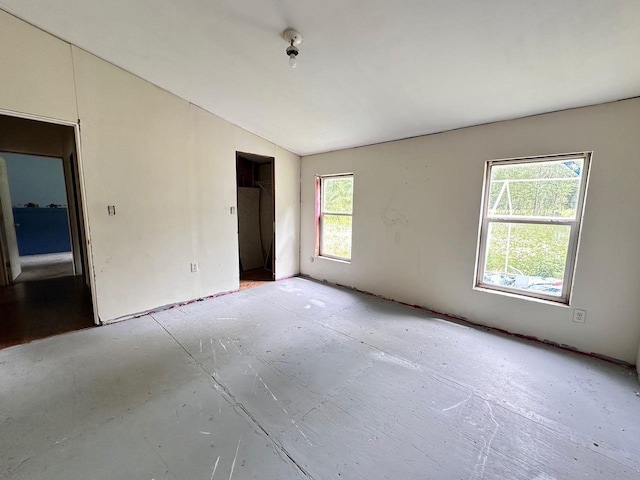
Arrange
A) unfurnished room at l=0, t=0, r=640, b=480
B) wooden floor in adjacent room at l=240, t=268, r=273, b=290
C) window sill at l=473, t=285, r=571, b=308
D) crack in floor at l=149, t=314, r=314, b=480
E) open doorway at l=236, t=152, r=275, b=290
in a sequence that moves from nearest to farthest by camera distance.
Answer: crack in floor at l=149, t=314, r=314, b=480 → unfurnished room at l=0, t=0, r=640, b=480 → window sill at l=473, t=285, r=571, b=308 → wooden floor in adjacent room at l=240, t=268, r=273, b=290 → open doorway at l=236, t=152, r=275, b=290

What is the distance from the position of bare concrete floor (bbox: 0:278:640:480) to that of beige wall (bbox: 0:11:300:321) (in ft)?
2.37

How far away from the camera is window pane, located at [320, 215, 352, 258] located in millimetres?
4262

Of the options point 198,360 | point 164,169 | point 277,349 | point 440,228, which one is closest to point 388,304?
point 440,228

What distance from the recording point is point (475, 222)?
113 inches

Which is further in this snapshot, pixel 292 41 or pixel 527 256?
pixel 527 256

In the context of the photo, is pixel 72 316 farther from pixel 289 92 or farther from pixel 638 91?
pixel 638 91

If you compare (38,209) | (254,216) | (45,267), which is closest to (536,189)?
(254,216)

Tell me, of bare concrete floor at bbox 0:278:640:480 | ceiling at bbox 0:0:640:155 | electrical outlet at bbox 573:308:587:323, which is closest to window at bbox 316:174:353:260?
ceiling at bbox 0:0:640:155

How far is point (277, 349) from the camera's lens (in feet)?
7.82

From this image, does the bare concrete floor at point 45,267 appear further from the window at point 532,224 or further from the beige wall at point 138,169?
the window at point 532,224

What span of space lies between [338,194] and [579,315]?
3.20 meters

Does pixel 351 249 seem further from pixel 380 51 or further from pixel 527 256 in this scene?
pixel 380 51

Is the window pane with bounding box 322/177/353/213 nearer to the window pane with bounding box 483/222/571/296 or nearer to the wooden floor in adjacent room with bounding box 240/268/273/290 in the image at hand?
the wooden floor in adjacent room with bounding box 240/268/273/290

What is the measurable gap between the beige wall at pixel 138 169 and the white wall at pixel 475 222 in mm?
1669
